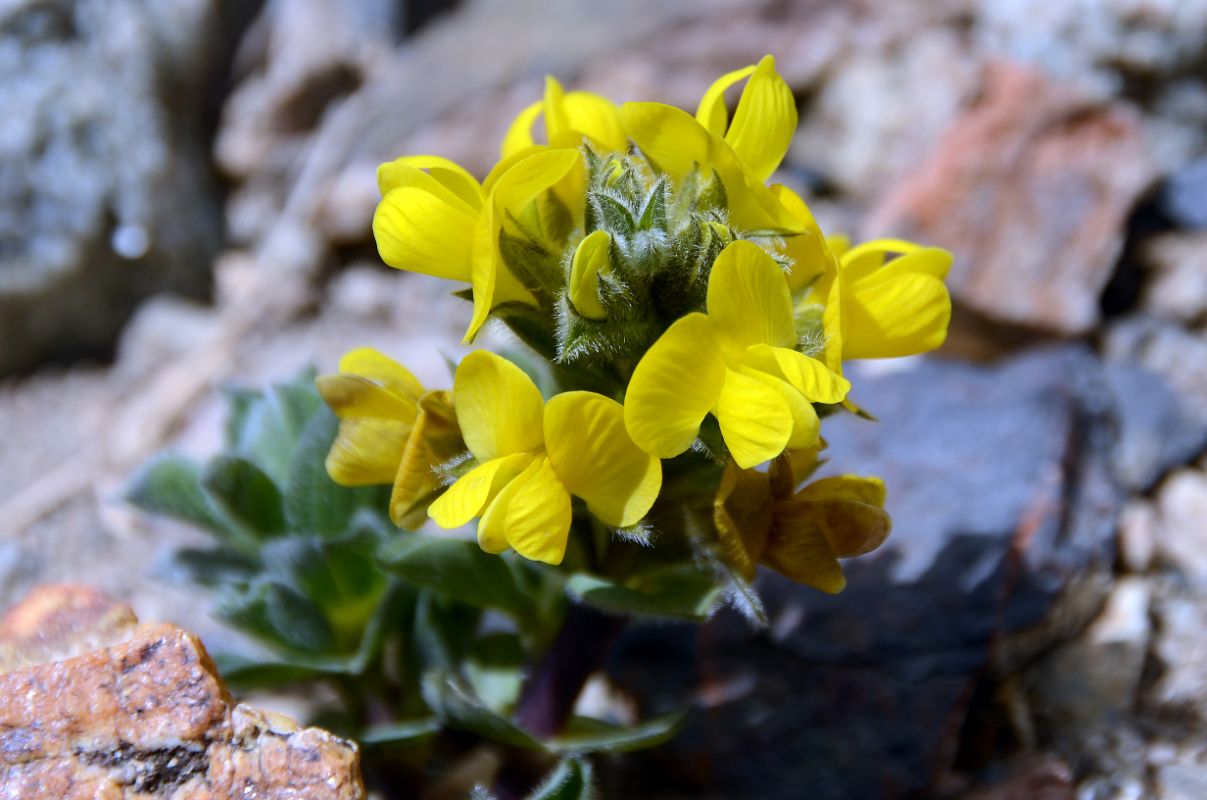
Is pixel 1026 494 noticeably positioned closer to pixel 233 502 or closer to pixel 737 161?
pixel 737 161

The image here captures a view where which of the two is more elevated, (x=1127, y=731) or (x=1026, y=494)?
(x=1026, y=494)

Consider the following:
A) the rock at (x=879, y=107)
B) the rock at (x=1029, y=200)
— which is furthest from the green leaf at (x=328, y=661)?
the rock at (x=879, y=107)

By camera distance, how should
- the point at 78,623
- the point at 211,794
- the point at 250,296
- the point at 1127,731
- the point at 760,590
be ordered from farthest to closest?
the point at 250,296
the point at 760,590
the point at 1127,731
the point at 78,623
the point at 211,794

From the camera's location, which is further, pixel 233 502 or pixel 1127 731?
pixel 1127 731

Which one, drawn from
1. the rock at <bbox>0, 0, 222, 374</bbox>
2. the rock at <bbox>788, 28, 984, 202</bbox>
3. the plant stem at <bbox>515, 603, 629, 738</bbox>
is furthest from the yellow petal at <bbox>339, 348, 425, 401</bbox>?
the rock at <bbox>788, 28, 984, 202</bbox>

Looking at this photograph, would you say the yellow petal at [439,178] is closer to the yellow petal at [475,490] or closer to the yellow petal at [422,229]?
the yellow petal at [422,229]

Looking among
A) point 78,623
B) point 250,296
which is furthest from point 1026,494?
point 250,296

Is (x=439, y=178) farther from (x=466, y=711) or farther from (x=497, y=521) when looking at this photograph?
(x=466, y=711)
